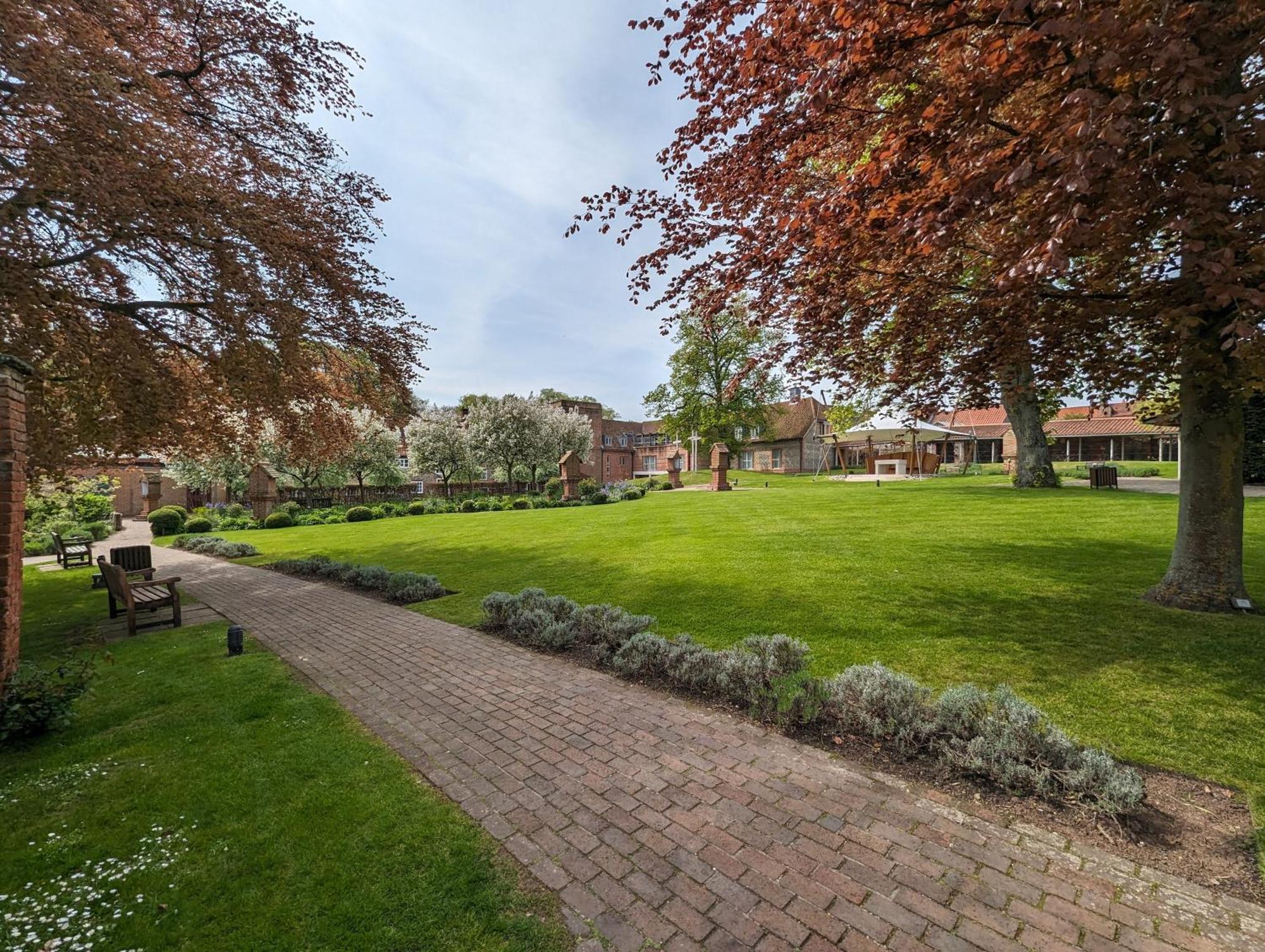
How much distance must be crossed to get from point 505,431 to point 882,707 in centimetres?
2991

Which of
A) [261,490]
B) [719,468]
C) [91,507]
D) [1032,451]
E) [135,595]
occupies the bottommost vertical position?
[135,595]

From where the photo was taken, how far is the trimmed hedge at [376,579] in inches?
354

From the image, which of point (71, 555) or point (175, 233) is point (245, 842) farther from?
point (71, 555)

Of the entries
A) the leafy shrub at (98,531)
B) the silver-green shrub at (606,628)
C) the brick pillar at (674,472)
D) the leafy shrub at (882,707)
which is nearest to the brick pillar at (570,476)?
the brick pillar at (674,472)

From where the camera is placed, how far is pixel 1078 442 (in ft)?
145

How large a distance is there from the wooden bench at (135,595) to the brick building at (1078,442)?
40099 millimetres

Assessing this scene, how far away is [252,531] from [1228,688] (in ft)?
90.5

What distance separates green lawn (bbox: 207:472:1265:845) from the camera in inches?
166

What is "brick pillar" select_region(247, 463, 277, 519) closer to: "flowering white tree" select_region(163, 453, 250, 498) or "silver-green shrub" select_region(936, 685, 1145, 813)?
"flowering white tree" select_region(163, 453, 250, 498)

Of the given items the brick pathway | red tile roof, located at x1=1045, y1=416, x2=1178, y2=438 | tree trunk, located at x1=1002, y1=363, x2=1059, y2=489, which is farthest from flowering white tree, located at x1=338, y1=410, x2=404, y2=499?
red tile roof, located at x1=1045, y1=416, x2=1178, y2=438

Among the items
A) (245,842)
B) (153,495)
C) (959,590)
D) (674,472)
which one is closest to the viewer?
(245,842)

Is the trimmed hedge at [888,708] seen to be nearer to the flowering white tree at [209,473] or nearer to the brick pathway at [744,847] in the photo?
the brick pathway at [744,847]

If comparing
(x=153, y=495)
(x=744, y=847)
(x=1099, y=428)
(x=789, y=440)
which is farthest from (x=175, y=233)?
(x=1099, y=428)

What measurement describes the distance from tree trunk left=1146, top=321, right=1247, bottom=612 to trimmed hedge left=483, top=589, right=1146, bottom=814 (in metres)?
4.12
